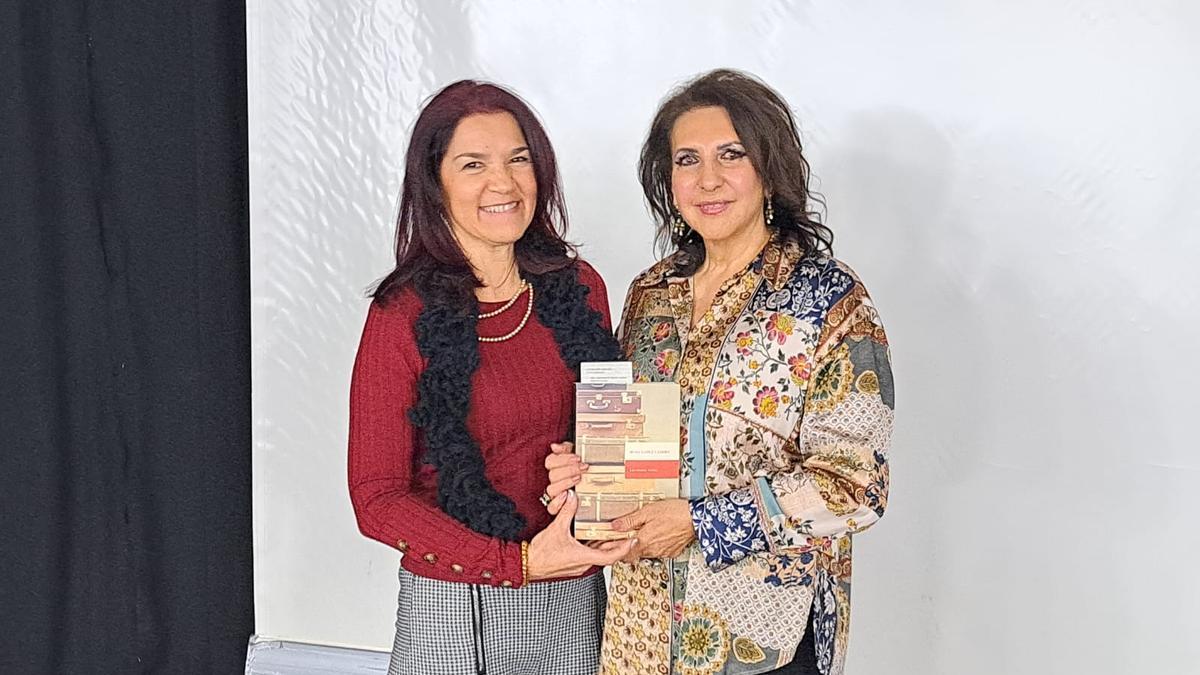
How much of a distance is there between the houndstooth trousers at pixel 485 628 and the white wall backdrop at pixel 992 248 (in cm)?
125

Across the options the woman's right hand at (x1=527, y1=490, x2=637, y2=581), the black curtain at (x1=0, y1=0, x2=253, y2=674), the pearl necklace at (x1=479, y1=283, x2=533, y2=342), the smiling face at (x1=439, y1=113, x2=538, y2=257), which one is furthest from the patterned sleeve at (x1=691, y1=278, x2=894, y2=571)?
the black curtain at (x1=0, y1=0, x2=253, y2=674)

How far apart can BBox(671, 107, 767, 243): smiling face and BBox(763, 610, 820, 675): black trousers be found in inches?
24.9

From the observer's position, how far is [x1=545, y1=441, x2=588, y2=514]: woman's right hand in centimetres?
196

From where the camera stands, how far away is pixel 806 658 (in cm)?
201

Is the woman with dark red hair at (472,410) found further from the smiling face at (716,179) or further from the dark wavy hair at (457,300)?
the smiling face at (716,179)

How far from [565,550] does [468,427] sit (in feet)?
0.81

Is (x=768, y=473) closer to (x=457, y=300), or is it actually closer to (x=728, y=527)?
(x=728, y=527)

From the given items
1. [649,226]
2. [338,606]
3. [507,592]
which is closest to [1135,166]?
[649,226]

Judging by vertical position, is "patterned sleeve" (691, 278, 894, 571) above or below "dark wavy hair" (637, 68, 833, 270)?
below

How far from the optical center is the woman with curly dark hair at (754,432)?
6.33 feet

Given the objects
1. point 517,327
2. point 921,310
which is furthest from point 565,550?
point 921,310

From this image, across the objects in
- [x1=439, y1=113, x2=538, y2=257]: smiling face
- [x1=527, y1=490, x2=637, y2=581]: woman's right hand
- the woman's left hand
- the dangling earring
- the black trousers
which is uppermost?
[x1=439, y1=113, x2=538, y2=257]: smiling face

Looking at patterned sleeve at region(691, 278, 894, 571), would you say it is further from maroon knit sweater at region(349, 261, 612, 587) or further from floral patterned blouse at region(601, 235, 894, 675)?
maroon knit sweater at region(349, 261, 612, 587)

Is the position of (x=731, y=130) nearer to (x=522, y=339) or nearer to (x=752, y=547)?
(x=522, y=339)
